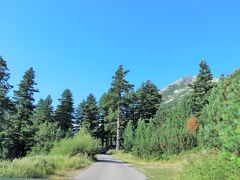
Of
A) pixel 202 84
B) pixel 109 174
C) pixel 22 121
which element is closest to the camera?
pixel 109 174

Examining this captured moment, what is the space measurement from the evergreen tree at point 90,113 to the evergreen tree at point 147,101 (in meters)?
14.0

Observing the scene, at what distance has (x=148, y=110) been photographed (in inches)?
4173

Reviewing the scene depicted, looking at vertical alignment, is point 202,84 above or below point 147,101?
below

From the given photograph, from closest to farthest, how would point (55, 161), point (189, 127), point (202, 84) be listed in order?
point (55, 161) → point (189, 127) → point (202, 84)

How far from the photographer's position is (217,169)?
1684 cm

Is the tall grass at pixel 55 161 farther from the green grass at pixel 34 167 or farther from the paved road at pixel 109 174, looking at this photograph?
the paved road at pixel 109 174

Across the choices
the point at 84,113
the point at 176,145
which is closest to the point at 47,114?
the point at 84,113

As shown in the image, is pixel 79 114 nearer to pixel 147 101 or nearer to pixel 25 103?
pixel 147 101

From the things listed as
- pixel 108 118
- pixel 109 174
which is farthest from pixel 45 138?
pixel 108 118

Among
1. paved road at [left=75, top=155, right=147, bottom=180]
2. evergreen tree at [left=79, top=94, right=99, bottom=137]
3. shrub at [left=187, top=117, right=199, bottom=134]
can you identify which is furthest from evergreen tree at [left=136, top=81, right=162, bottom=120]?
paved road at [left=75, top=155, right=147, bottom=180]

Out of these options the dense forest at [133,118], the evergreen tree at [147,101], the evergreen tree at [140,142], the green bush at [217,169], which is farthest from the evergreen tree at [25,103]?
the green bush at [217,169]

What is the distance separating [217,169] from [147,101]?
296 ft

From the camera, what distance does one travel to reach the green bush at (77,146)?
160 ft

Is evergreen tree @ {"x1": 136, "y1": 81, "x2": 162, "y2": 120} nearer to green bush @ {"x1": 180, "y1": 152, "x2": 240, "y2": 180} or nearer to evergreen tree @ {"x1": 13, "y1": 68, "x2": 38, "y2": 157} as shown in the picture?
evergreen tree @ {"x1": 13, "y1": 68, "x2": 38, "y2": 157}
